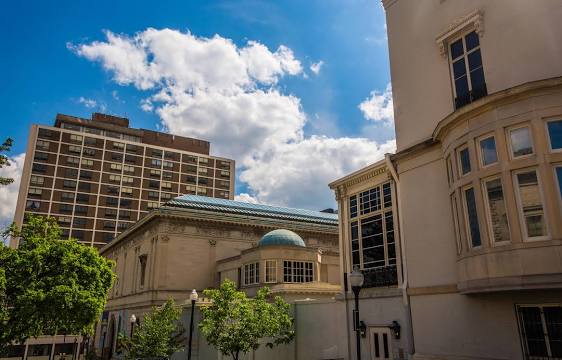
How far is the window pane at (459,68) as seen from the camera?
14.7 m

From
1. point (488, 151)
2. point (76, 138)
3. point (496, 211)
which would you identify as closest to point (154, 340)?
point (496, 211)

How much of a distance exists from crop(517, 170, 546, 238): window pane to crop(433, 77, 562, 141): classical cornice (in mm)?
2026

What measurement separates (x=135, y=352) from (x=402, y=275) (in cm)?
1621

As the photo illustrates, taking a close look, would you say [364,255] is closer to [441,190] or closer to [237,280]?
[441,190]

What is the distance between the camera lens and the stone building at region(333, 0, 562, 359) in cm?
1084

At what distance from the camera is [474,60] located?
14383 millimetres

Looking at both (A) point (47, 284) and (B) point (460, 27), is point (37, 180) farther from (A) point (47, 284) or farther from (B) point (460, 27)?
(B) point (460, 27)

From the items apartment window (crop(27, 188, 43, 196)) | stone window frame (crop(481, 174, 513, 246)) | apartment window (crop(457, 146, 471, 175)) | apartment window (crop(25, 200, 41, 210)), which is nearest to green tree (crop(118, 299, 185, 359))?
apartment window (crop(457, 146, 471, 175))

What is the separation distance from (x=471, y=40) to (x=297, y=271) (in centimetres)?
2630

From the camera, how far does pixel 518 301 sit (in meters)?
11.5

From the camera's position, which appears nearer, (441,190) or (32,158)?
(441,190)

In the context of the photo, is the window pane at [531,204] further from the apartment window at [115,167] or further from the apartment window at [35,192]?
the apartment window at [35,192]

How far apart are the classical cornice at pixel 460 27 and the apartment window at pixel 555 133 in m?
4.46

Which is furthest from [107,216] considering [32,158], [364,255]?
[364,255]
